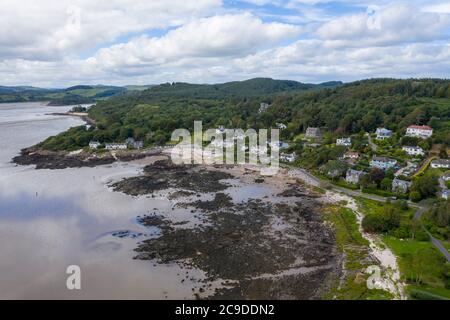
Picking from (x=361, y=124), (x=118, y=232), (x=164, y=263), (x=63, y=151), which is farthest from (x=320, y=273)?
(x=63, y=151)

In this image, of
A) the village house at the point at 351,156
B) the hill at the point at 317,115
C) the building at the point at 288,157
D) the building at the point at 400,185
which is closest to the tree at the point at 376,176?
the building at the point at 400,185

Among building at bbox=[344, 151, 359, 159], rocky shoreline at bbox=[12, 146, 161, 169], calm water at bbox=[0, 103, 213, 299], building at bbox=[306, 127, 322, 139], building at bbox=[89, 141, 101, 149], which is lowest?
calm water at bbox=[0, 103, 213, 299]

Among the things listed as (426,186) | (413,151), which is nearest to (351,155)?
(413,151)

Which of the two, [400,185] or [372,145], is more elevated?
[372,145]

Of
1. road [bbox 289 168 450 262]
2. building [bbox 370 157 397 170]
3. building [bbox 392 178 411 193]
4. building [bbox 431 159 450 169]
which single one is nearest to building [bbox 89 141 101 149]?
road [bbox 289 168 450 262]

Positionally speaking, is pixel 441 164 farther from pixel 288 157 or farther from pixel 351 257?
pixel 351 257

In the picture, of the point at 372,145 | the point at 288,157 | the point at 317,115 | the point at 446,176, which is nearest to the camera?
the point at 446,176

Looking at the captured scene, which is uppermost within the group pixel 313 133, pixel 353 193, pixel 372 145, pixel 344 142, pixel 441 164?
pixel 313 133

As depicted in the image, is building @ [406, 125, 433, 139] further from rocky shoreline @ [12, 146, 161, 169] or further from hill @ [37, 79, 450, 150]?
rocky shoreline @ [12, 146, 161, 169]
